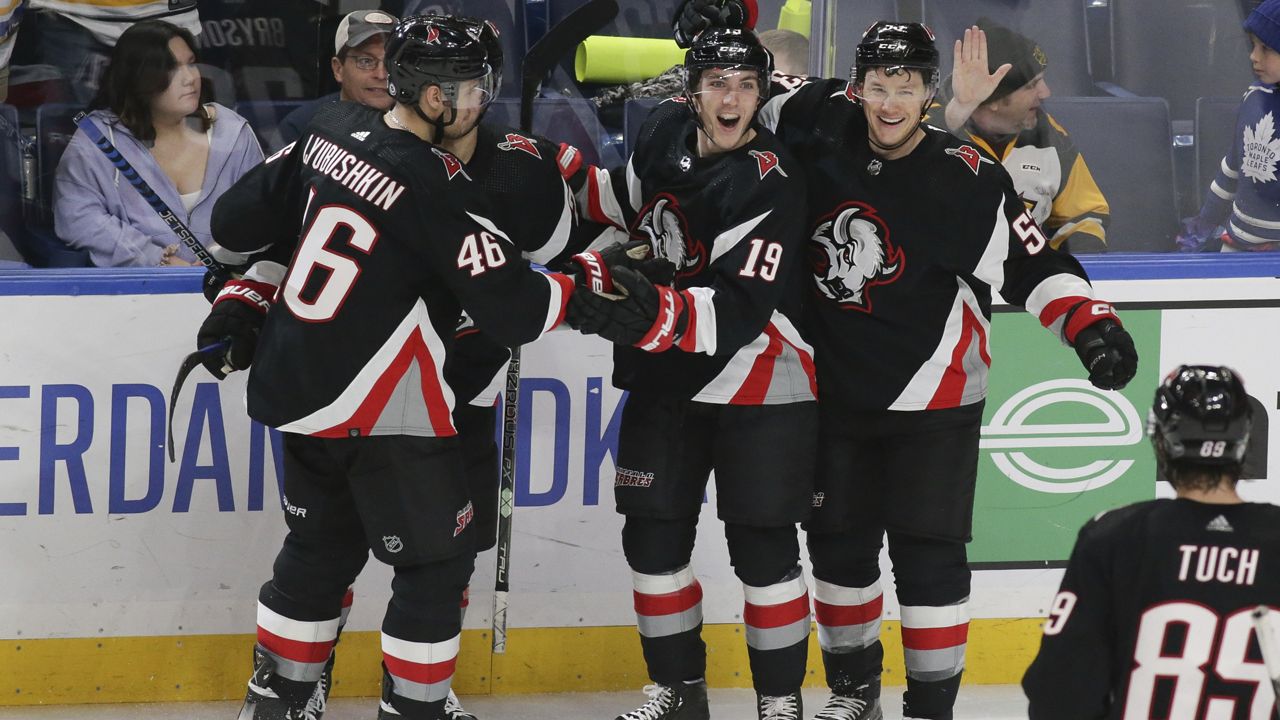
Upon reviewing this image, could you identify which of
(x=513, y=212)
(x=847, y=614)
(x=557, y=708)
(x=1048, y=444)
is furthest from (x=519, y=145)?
(x=1048, y=444)

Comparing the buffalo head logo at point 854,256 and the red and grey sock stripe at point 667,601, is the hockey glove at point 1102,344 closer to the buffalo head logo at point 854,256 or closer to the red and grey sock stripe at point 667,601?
the buffalo head logo at point 854,256

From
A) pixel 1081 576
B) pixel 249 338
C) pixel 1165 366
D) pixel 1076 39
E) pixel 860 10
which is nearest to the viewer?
pixel 1081 576

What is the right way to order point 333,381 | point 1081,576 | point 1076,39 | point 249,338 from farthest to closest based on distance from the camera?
1. point 1076,39
2. point 249,338
3. point 333,381
4. point 1081,576

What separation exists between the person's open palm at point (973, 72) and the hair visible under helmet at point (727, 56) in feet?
3.04

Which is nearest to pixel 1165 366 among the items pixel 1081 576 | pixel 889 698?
pixel 889 698

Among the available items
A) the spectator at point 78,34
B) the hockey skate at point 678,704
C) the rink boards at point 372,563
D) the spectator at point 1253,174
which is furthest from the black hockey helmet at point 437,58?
the spectator at point 1253,174

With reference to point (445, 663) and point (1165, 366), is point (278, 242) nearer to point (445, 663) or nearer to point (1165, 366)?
point (445, 663)

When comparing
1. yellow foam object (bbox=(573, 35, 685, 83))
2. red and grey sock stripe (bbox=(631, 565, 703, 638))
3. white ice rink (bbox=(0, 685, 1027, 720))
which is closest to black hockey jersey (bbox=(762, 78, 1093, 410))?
red and grey sock stripe (bbox=(631, 565, 703, 638))

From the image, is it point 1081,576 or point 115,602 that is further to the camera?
point 115,602

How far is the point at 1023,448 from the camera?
10.4 ft

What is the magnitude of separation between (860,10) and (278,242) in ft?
5.16

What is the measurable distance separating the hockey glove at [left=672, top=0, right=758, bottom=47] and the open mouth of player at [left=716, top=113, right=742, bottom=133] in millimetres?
266

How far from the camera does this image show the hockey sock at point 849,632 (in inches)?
110

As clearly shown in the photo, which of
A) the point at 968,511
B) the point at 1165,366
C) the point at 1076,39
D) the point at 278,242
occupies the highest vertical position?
the point at 1076,39
